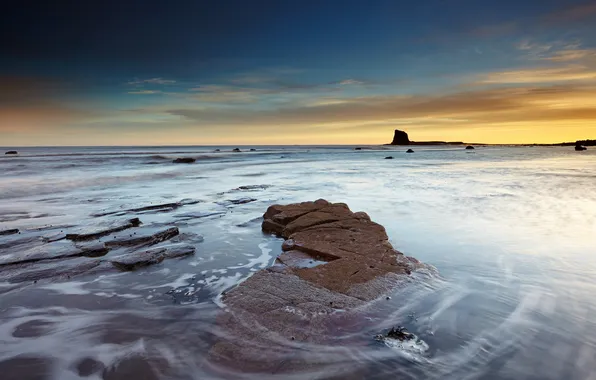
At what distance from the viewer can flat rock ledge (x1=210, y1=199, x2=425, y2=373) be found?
3186mm

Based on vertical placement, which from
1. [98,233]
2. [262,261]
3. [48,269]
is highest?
[98,233]

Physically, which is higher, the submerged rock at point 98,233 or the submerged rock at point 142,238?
the submerged rock at point 98,233

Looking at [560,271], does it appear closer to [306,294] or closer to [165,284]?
[306,294]

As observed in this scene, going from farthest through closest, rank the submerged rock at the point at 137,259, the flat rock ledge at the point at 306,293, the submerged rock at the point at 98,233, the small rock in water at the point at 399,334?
the submerged rock at the point at 98,233 < the submerged rock at the point at 137,259 < the small rock in water at the point at 399,334 < the flat rock ledge at the point at 306,293

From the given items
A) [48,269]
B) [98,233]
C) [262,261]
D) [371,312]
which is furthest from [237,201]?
[371,312]

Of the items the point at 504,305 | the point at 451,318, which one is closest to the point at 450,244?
the point at 504,305

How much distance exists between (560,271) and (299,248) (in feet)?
12.5

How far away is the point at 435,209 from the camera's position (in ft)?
34.6

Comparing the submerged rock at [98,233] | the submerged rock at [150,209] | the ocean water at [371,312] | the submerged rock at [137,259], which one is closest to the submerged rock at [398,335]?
the ocean water at [371,312]

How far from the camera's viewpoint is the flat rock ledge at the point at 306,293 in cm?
319

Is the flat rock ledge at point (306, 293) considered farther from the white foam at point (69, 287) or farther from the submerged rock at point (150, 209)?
the submerged rock at point (150, 209)

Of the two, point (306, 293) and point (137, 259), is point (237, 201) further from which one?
point (306, 293)

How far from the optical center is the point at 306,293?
420 cm

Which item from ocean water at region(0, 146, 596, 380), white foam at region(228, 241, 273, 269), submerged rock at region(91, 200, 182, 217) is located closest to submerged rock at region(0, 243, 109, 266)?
ocean water at region(0, 146, 596, 380)
